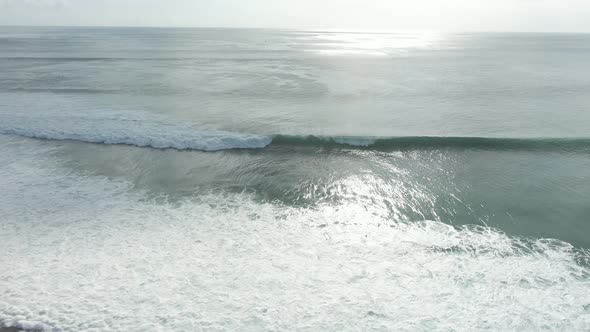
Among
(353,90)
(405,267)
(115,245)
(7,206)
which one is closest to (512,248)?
(405,267)

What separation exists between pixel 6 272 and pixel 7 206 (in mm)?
3341

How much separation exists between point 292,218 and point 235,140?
20.7ft

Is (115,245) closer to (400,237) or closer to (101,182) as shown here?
(101,182)

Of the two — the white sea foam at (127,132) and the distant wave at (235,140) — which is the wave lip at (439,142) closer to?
the distant wave at (235,140)

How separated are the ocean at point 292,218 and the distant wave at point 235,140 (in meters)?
0.08

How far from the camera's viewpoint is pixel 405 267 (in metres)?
7.58

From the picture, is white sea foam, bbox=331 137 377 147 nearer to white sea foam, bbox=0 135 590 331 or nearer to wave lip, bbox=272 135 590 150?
wave lip, bbox=272 135 590 150

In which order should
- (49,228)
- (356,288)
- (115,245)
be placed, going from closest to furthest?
(356,288)
(115,245)
(49,228)

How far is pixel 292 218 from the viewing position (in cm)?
945

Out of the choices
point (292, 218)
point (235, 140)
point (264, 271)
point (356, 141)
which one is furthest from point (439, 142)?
point (264, 271)

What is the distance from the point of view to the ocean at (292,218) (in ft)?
21.4

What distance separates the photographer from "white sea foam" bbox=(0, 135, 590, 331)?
6324 mm

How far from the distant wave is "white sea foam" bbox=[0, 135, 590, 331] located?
488 centimetres

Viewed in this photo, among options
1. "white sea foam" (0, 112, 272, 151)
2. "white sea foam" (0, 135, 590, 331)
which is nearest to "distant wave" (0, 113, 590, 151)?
"white sea foam" (0, 112, 272, 151)
